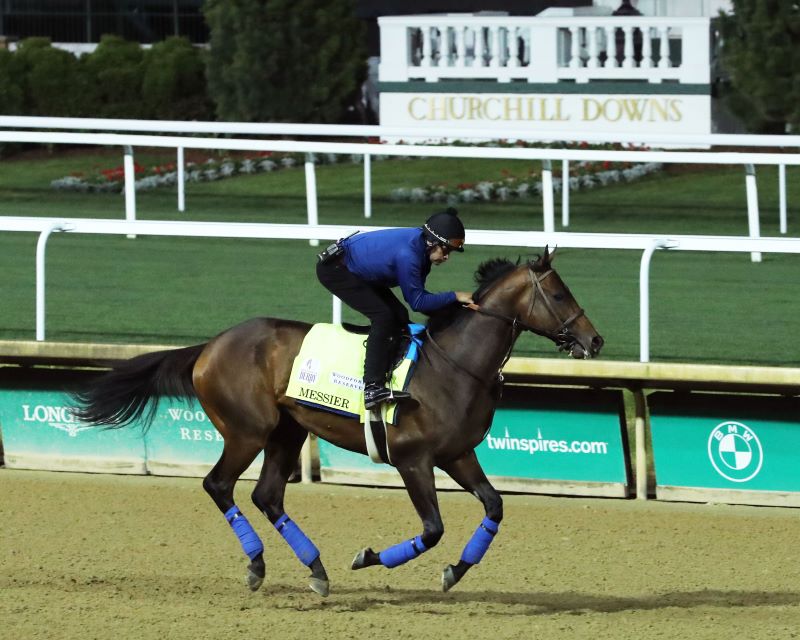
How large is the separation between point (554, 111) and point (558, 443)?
7.89 metres

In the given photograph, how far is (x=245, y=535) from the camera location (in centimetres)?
637

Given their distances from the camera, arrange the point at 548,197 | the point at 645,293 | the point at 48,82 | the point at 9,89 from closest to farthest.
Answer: the point at 645,293 → the point at 548,197 → the point at 9,89 → the point at 48,82

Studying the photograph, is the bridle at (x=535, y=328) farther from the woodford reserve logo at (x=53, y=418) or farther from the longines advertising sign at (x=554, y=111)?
the longines advertising sign at (x=554, y=111)

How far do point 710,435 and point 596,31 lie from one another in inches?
344

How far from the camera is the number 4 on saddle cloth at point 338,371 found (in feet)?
20.4

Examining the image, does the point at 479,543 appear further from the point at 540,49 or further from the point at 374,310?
the point at 540,49

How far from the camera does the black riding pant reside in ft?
20.2

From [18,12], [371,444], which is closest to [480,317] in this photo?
[371,444]

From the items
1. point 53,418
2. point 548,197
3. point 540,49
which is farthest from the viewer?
point 540,49

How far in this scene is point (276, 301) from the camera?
32.3 ft

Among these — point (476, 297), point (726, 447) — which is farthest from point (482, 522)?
point (726, 447)

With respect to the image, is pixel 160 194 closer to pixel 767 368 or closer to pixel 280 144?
pixel 280 144

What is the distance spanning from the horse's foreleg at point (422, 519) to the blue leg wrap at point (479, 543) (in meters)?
0.12

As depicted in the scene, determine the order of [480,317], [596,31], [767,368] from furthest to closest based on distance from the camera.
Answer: [596,31], [767,368], [480,317]
